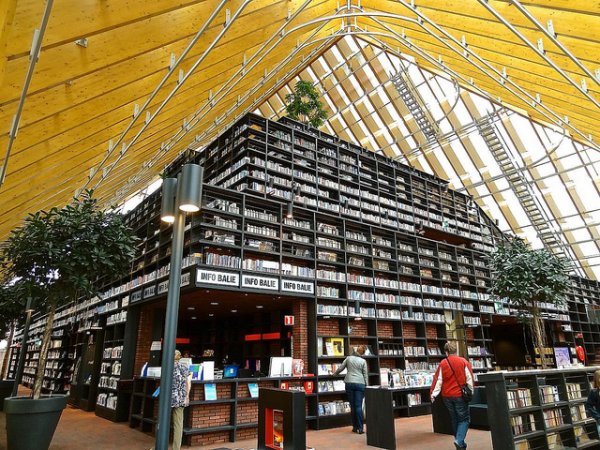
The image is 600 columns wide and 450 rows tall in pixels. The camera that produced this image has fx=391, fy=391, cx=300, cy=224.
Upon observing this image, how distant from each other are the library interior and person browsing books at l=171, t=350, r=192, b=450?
64 cm

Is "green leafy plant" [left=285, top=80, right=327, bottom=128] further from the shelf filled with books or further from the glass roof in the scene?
the shelf filled with books

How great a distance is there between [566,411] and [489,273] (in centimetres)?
748

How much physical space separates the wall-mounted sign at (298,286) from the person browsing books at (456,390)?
3241 millimetres

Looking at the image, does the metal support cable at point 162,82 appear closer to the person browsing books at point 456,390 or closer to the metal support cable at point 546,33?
the metal support cable at point 546,33

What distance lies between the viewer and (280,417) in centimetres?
497

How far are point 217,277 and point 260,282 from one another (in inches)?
33.1

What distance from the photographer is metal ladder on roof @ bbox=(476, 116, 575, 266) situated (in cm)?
1362

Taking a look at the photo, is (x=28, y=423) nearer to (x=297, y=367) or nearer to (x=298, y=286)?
(x=297, y=367)

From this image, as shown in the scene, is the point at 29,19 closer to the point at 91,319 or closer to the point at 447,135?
the point at 91,319

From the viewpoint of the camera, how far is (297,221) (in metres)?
8.62

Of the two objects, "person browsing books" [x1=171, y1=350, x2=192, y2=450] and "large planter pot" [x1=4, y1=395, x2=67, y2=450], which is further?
"person browsing books" [x1=171, y1=350, x2=192, y2=450]

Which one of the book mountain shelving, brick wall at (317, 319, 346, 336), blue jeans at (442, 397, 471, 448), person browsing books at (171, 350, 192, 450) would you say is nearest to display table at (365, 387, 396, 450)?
the book mountain shelving

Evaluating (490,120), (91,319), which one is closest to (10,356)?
(91,319)

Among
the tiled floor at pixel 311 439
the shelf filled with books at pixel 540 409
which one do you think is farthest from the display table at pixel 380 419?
the shelf filled with books at pixel 540 409
